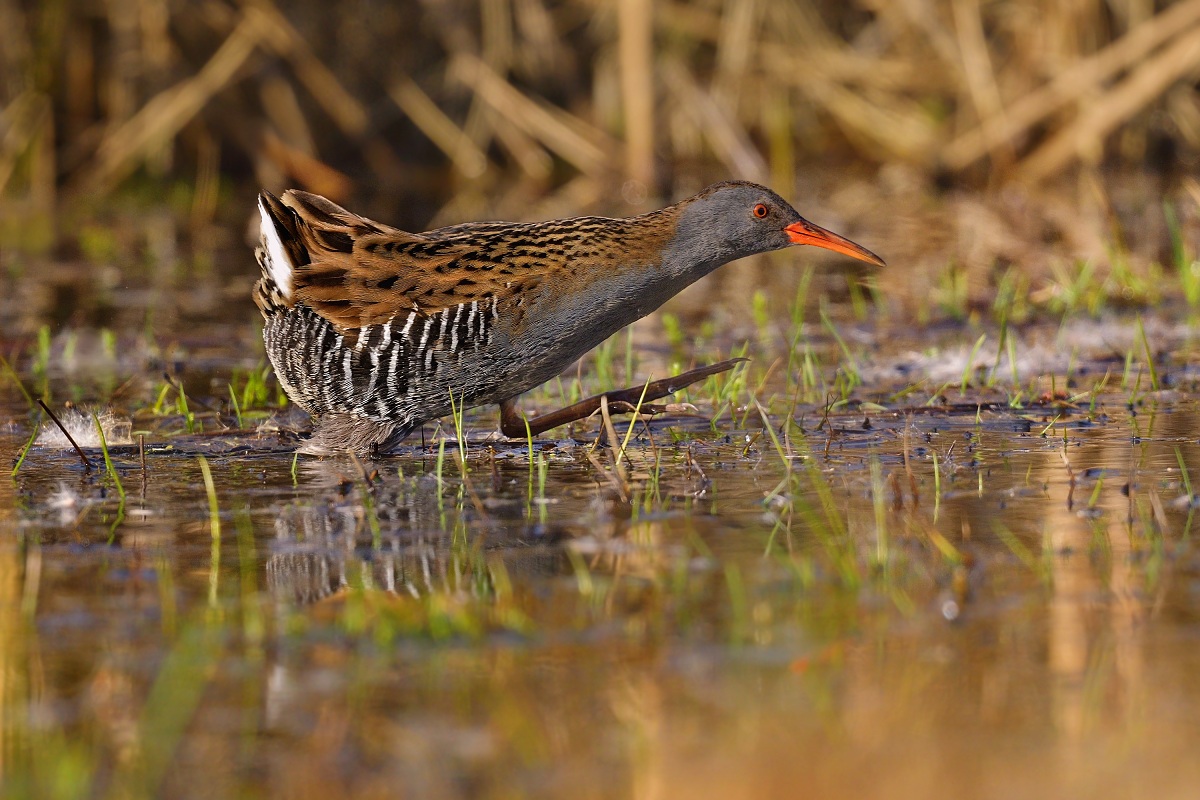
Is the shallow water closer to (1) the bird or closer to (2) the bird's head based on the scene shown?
(1) the bird

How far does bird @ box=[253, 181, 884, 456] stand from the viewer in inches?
213

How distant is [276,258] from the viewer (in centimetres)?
574

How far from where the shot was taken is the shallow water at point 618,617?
2824 mm

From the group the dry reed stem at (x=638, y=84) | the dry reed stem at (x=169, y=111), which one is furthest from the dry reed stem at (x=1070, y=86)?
the dry reed stem at (x=169, y=111)

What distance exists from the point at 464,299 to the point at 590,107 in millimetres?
9890

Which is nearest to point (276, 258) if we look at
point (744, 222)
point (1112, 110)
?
point (744, 222)

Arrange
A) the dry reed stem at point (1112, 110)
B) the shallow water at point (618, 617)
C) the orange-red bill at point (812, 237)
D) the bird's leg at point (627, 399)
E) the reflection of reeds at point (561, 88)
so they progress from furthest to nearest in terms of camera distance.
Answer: the reflection of reeds at point (561, 88) < the dry reed stem at point (1112, 110) < the orange-red bill at point (812, 237) < the bird's leg at point (627, 399) < the shallow water at point (618, 617)

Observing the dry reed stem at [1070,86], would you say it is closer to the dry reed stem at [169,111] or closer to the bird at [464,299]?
the dry reed stem at [169,111]

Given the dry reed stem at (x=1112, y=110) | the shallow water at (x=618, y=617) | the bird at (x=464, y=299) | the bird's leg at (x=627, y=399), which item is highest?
the dry reed stem at (x=1112, y=110)

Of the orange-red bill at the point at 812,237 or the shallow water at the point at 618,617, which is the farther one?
the orange-red bill at the point at 812,237

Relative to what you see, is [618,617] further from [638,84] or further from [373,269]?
[638,84]

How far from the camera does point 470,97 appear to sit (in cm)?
1511

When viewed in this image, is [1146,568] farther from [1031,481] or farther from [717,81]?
[717,81]

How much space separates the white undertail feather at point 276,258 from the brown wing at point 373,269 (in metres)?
0.02
